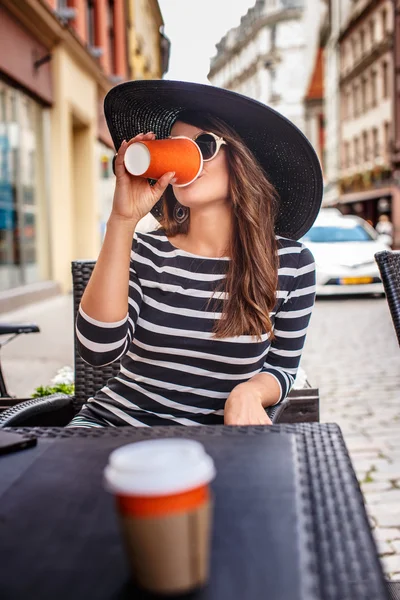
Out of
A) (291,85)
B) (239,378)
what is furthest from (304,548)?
(291,85)

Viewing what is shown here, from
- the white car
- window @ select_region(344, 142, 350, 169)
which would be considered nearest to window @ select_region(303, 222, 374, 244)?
the white car

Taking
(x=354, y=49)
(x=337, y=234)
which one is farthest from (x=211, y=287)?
(x=354, y=49)

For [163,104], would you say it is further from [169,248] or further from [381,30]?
[381,30]

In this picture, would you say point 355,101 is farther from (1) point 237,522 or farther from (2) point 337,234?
(1) point 237,522

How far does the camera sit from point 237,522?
41.3 inches

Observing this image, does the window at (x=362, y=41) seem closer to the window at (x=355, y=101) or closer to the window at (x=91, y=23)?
the window at (x=355, y=101)

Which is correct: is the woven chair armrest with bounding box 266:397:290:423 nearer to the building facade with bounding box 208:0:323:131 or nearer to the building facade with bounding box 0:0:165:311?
the building facade with bounding box 0:0:165:311

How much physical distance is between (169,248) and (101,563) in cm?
143

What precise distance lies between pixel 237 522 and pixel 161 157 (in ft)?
3.02

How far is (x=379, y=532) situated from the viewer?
3.12m

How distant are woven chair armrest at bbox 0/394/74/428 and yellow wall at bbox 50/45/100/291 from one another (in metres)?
11.1

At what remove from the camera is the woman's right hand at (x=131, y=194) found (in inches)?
73.0

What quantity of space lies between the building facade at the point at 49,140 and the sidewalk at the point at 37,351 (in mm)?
455

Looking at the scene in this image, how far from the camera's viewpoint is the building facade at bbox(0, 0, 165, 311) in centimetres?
1102
